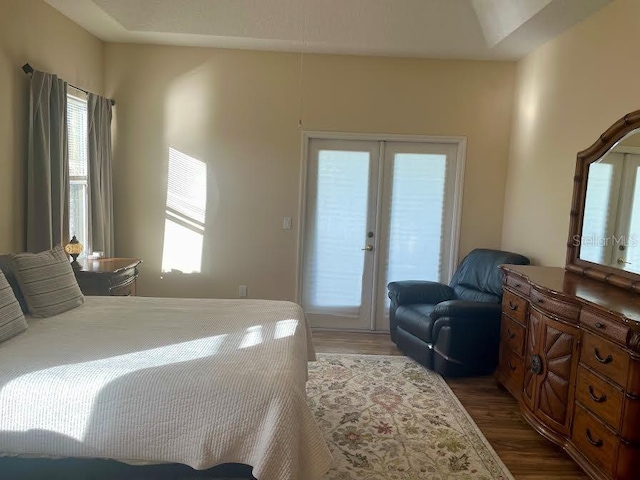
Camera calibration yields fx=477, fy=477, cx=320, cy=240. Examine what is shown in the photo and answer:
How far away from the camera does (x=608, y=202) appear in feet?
10.2

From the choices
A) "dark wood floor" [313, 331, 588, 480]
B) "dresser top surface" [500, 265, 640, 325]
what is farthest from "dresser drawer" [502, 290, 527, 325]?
"dark wood floor" [313, 331, 588, 480]

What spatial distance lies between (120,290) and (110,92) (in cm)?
213

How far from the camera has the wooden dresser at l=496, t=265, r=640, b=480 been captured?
214 centimetres

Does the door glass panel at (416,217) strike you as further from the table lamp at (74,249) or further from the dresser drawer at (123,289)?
the table lamp at (74,249)

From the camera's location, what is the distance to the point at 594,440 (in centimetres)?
237

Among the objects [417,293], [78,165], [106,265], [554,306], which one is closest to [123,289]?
[106,265]

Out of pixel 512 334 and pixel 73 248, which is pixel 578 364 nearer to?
pixel 512 334

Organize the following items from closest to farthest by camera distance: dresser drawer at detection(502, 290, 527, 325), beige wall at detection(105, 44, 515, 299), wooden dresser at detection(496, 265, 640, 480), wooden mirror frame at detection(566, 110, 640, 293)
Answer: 1. wooden dresser at detection(496, 265, 640, 480)
2. wooden mirror frame at detection(566, 110, 640, 293)
3. dresser drawer at detection(502, 290, 527, 325)
4. beige wall at detection(105, 44, 515, 299)

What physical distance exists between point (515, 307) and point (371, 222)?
76.2 inches

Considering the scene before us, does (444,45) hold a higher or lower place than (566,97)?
higher

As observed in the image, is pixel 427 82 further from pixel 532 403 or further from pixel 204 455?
pixel 204 455

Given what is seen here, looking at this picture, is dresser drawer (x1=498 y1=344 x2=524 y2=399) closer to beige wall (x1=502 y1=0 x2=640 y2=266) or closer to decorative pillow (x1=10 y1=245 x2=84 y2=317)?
beige wall (x1=502 y1=0 x2=640 y2=266)

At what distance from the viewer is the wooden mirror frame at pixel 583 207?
9.20 ft

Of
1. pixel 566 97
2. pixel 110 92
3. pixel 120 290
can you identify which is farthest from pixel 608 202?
pixel 110 92
